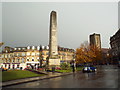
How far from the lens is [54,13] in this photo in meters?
27.9

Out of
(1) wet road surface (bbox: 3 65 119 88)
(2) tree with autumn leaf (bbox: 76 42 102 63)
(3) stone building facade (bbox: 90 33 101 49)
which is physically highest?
(3) stone building facade (bbox: 90 33 101 49)

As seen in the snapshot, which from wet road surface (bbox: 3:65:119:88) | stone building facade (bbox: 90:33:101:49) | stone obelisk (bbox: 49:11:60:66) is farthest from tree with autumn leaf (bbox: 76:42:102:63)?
stone building facade (bbox: 90:33:101:49)

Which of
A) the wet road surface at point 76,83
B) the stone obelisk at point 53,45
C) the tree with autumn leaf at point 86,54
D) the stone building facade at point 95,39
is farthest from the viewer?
the stone building facade at point 95,39

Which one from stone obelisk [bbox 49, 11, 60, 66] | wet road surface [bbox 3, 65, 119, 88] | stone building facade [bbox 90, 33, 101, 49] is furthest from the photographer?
stone building facade [bbox 90, 33, 101, 49]

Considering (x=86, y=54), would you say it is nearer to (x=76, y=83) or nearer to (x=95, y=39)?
(x=76, y=83)

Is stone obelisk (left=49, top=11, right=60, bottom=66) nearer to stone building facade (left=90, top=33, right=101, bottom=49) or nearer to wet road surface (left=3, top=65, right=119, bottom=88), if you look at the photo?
wet road surface (left=3, top=65, right=119, bottom=88)

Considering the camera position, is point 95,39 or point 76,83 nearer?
point 76,83

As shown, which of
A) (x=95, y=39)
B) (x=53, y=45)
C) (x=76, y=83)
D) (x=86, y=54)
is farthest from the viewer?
(x=95, y=39)

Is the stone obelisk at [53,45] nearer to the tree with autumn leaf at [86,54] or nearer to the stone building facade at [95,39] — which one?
the tree with autumn leaf at [86,54]

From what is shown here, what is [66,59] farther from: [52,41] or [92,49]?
[52,41]

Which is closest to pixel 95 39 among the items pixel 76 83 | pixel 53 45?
pixel 53 45

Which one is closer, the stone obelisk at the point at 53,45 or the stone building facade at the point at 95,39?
the stone obelisk at the point at 53,45

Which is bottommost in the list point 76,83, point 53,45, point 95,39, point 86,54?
point 76,83

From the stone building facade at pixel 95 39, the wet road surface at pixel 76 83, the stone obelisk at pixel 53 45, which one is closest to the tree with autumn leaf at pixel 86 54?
the stone obelisk at pixel 53 45
